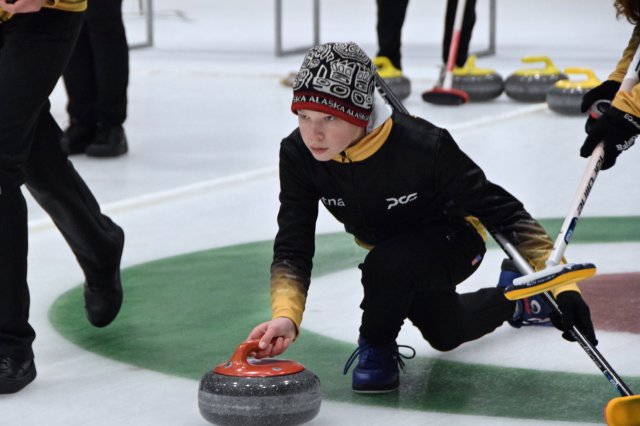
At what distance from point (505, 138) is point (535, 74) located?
3.80ft

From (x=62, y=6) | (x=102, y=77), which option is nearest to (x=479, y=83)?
(x=102, y=77)

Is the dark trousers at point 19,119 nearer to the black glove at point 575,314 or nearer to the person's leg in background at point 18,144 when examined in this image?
the person's leg in background at point 18,144

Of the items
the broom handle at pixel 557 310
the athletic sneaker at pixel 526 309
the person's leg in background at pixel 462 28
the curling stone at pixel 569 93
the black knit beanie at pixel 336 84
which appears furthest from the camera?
the person's leg in background at pixel 462 28

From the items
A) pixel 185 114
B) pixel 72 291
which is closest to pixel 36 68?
pixel 72 291

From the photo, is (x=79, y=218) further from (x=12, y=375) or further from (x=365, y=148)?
(x=365, y=148)

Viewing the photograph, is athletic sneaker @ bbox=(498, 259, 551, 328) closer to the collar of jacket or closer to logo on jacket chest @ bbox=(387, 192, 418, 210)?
logo on jacket chest @ bbox=(387, 192, 418, 210)

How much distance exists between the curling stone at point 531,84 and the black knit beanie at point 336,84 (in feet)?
14.9

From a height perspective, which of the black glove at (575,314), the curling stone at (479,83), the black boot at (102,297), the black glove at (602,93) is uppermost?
the black glove at (602,93)

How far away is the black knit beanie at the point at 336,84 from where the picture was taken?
104 inches

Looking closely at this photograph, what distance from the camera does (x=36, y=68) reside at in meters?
2.90

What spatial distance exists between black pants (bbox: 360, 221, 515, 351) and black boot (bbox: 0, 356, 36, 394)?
0.72 m

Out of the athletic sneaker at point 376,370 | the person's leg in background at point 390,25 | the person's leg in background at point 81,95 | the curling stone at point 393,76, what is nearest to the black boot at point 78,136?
the person's leg in background at point 81,95

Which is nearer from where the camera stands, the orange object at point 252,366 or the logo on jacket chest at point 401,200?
the orange object at point 252,366

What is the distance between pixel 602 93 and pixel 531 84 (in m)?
3.99
